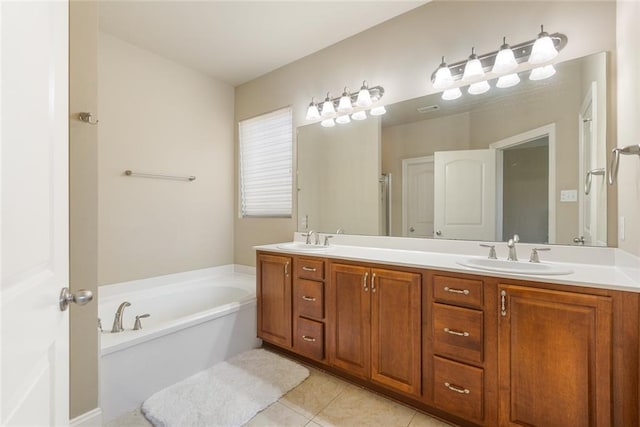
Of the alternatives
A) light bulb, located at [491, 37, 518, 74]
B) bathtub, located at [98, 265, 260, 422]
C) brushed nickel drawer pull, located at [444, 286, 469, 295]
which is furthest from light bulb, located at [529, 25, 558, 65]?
bathtub, located at [98, 265, 260, 422]

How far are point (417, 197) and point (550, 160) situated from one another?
2.67ft

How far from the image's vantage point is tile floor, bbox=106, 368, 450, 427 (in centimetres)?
165

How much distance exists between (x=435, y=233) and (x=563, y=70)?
120 cm

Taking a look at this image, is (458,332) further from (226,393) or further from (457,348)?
(226,393)

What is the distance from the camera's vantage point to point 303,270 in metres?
2.17

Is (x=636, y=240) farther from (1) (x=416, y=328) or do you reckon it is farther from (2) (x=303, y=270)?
(2) (x=303, y=270)

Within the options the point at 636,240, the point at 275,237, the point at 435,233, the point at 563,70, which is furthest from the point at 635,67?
the point at 275,237

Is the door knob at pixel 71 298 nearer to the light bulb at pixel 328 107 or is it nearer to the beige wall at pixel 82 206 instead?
the beige wall at pixel 82 206

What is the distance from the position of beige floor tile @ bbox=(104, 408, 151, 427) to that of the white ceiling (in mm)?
2702

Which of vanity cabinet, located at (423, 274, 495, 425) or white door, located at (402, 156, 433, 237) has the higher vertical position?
white door, located at (402, 156, 433, 237)

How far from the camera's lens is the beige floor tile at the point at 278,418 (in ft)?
5.40

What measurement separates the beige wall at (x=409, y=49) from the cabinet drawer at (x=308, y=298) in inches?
35.0

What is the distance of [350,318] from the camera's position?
1926 mm

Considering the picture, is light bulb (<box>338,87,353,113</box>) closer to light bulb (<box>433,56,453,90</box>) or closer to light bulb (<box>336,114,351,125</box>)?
light bulb (<box>336,114,351,125</box>)
